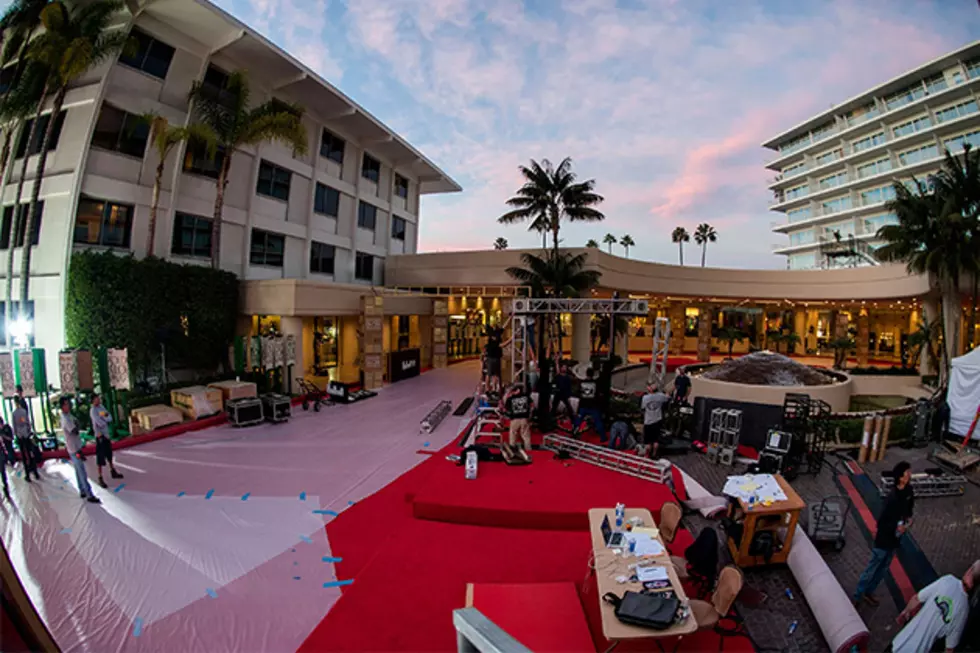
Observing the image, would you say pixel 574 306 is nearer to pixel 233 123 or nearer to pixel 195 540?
pixel 195 540

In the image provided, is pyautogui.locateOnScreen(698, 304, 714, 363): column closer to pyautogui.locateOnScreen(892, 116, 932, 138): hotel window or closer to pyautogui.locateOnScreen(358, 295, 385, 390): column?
pyautogui.locateOnScreen(358, 295, 385, 390): column

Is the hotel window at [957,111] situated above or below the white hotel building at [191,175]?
above

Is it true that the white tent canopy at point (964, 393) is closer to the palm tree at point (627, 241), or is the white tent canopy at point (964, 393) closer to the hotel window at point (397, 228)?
the hotel window at point (397, 228)

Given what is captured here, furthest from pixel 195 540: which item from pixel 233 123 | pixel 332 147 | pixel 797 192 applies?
pixel 797 192

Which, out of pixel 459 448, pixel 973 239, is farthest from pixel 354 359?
pixel 973 239

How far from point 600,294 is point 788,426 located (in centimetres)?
1719

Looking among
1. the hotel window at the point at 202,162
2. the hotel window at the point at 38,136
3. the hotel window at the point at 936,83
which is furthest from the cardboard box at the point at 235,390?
the hotel window at the point at 936,83

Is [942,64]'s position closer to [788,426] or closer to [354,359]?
[788,426]

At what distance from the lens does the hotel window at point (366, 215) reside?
87.5ft

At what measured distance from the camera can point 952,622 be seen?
3.77 metres

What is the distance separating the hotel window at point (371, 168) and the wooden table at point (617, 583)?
25912mm

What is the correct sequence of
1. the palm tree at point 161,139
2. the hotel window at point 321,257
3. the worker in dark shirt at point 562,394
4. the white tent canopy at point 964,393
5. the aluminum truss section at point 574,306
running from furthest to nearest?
the hotel window at point 321,257, the palm tree at point 161,139, the white tent canopy at point 964,393, the worker in dark shirt at point 562,394, the aluminum truss section at point 574,306

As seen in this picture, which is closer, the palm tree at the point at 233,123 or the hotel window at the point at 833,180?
the palm tree at the point at 233,123

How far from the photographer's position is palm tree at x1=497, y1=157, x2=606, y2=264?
77.6ft
